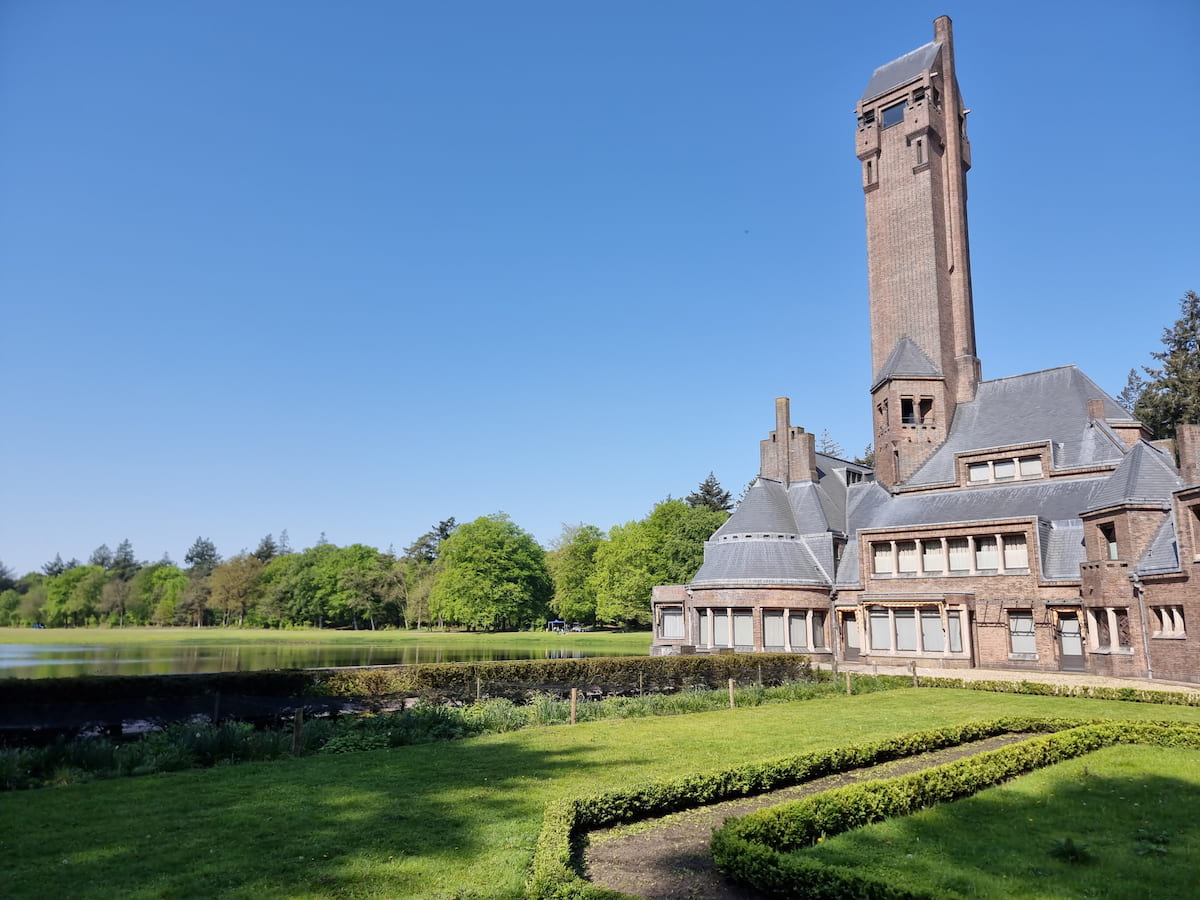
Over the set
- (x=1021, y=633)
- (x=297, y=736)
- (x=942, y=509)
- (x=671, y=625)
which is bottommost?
(x=297, y=736)

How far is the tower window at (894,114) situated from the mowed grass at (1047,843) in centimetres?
4931

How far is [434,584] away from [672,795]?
96426 millimetres

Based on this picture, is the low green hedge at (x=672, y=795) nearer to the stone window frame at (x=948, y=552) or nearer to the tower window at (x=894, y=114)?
the stone window frame at (x=948, y=552)

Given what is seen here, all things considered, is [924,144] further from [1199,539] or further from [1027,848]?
[1027,848]

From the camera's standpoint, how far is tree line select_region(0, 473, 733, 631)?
288ft

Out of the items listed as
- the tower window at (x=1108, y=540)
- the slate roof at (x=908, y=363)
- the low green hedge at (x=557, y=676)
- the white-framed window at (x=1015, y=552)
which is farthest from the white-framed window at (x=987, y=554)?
the slate roof at (x=908, y=363)

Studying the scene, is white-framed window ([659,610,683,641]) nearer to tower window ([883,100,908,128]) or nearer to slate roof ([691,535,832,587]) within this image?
slate roof ([691,535,832,587])

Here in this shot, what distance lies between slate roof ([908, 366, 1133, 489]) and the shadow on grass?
35.4 metres

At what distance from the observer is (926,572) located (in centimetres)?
4078

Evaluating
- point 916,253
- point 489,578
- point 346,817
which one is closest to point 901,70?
point 916,253

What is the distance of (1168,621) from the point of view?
30.1 m

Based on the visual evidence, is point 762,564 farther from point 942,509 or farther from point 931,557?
point 942,509

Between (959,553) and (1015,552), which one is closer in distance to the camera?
(1015,552)

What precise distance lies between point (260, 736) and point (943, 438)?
42.1 meters
